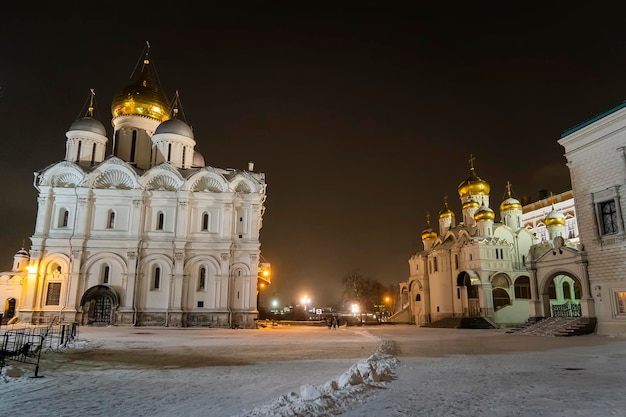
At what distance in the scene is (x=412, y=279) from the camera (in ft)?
150

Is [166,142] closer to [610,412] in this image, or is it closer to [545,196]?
[610,412]

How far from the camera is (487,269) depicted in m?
36.3

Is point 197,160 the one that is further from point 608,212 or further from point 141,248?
point 608,212

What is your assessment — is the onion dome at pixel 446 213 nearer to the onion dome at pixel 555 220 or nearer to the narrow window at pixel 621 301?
the onion dome at pixel 555 220

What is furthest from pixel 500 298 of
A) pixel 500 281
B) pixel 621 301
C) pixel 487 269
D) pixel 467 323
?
pixel 621 301

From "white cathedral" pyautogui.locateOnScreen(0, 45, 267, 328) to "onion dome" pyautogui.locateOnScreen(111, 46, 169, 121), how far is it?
7.38 meters

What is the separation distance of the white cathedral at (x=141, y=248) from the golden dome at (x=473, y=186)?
2175 cm

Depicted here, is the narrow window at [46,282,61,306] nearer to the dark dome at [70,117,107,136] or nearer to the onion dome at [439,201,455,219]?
the dark dome at [70,117,107,136]

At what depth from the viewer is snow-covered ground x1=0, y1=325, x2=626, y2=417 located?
634 cm

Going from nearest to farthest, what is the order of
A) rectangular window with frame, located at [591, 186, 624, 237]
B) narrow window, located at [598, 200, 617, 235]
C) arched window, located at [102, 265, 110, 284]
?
rectangular window with frame, located at [591, 186, 624, 237]
narrow window, located at [598, 200, 617, 235]
arched window, located at [102, 265, 110, 284]

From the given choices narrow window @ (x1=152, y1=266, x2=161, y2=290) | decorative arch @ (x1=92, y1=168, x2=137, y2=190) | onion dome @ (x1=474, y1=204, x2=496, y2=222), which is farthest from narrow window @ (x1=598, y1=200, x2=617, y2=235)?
decorative arch @ (x1=92, y1=168, x2=137, y2=190)

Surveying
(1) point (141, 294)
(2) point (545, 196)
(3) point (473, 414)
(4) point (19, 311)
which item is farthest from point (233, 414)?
(2) point (545, 196)

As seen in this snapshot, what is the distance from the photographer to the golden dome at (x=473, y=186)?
43250mm

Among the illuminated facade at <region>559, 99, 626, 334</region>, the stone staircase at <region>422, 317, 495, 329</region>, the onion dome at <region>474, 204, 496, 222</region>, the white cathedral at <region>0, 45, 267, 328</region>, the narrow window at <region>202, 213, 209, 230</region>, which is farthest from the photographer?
the onion dome at <region>474, 204, 496, 222</region>
